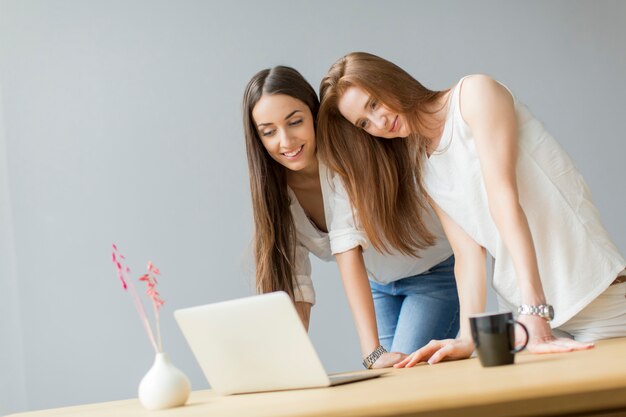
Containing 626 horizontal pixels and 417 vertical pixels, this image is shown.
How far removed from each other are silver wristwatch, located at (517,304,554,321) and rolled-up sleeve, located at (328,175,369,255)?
70 cm

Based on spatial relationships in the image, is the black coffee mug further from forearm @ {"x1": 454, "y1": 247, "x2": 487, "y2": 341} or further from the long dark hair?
the long dark hair

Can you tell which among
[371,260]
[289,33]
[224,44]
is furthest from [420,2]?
[371,260]

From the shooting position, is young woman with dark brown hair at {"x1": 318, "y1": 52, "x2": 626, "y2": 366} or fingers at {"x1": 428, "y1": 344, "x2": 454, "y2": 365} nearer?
fingers at {"x1": 428, "y1": 344, "x2": 454, "y2": 365}

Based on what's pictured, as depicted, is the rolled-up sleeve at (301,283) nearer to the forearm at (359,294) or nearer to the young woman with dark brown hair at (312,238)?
the young woman with dark brown hair at (312,238)

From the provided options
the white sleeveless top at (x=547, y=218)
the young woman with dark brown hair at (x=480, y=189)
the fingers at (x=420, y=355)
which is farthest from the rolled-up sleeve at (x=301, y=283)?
the fingers at (x=420, y=355)

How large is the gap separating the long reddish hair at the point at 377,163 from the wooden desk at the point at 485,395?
3.43ft

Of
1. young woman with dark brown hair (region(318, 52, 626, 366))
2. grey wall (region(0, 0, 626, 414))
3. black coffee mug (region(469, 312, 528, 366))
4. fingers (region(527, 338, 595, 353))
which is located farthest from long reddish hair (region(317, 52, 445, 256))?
grey wall (region(0, 0, 626, 414))

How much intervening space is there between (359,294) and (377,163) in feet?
1.13

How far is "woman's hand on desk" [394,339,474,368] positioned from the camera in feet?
4.62

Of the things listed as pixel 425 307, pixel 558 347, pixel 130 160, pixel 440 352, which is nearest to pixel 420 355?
pixel 440 352

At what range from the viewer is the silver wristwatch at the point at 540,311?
148 cm

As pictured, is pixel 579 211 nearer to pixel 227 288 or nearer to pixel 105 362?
pixel 227 288

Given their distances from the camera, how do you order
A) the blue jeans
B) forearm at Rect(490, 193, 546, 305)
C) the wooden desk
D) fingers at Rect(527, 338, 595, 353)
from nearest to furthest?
the wooden desk, fingers at Rect(527, 338, 595, 353), forearm at Rect(490, 193, 546, 305), the blue jeans

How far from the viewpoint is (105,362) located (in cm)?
361
